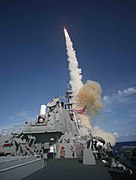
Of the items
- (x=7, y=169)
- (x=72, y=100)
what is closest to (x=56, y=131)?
(x=72, y=100)

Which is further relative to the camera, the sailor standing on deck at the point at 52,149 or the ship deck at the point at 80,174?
the sailor standing on deck at the point at 52,149

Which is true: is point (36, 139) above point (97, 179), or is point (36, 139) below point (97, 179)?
above

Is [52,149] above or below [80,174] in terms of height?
above

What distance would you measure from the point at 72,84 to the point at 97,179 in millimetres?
21382

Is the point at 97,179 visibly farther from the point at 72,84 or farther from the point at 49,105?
the point at 72,84

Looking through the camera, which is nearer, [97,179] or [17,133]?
[97,179]

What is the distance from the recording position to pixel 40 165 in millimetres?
10492

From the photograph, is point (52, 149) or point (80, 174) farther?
point (52, 149)

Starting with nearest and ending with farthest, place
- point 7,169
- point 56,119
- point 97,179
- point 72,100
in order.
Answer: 1. point 7,169
2. point 97,179
3. point 56,119
4. point 72,100

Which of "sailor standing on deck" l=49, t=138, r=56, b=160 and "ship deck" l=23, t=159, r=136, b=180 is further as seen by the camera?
"sailor standing on deck" l=49, t=138, r=56, b=160

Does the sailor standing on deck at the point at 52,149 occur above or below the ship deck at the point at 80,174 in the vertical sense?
above

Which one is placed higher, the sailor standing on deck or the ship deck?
the sailor standing on deck

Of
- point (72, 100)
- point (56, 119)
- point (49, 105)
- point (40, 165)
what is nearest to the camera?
point (40, 165)

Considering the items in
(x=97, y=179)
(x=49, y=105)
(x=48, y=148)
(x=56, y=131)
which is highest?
(x=49, y=105)
